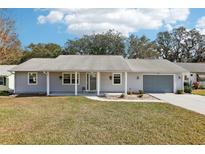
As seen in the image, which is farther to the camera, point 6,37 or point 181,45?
point 181,45

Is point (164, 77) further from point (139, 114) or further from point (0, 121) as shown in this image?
point (0, 121)

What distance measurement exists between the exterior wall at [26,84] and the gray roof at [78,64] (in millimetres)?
637

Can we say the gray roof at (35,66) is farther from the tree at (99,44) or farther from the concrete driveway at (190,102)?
the tree at (99,44)

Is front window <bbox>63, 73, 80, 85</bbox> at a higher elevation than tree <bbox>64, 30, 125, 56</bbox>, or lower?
lower

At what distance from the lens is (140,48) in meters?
48.9

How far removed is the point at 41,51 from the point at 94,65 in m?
25.1

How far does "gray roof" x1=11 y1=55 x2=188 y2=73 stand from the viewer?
72.2 feet

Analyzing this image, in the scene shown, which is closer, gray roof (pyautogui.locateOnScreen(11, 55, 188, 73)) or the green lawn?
the green lawn

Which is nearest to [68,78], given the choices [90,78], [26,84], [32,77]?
[90,78]

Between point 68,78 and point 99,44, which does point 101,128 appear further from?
point 99,44

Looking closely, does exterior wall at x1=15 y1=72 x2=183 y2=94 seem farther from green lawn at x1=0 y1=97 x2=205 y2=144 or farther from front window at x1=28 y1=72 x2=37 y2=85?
green lawn at x1=0 y1=97 x2=205 y2=144

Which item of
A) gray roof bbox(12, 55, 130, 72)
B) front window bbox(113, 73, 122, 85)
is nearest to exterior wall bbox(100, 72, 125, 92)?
front window bbox(113, 73, 122, 85)

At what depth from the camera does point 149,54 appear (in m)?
48.4
